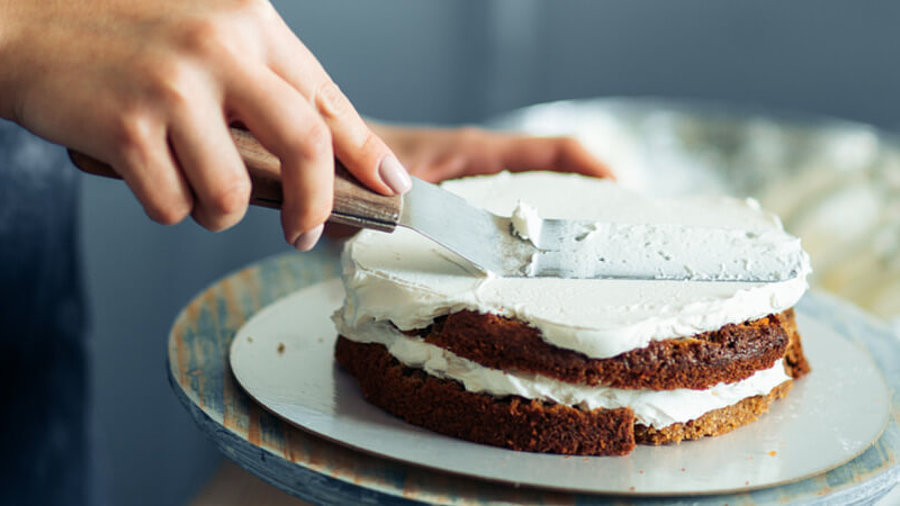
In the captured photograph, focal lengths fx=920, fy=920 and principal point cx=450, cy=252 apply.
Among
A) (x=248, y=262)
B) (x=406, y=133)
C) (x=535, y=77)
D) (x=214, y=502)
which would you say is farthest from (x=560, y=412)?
(x=535, y=77)

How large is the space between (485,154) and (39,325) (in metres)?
0.82

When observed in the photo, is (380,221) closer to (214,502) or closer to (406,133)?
(214,502)

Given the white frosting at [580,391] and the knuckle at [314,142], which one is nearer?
the knuckle at [314,142]

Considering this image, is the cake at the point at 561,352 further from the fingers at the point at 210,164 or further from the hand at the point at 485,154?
the hand at the point at 485,154

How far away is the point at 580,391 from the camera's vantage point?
3.32 feet

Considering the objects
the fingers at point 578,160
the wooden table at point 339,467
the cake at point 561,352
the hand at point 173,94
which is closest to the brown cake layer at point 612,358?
the cake at point 561,352

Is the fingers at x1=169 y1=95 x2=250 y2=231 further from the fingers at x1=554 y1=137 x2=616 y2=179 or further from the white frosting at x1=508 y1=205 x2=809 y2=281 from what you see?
the fingers at x1=554 y1=137 x2=616 y2=179

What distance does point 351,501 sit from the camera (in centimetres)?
92

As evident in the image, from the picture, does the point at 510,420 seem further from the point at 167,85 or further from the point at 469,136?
the point at 469,136

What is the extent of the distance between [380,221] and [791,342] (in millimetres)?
574

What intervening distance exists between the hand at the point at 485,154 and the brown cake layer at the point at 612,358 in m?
0.62

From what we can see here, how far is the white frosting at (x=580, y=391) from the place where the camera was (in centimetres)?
101

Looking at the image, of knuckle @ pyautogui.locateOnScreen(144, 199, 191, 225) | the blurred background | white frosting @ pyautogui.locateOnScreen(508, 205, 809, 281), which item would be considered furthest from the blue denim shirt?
white frosting @ pyautogui.locateOnScreen(508, 205, 809, 281)

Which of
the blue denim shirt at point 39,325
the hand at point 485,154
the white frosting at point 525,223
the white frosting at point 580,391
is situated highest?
the white frosting at point 525,223
